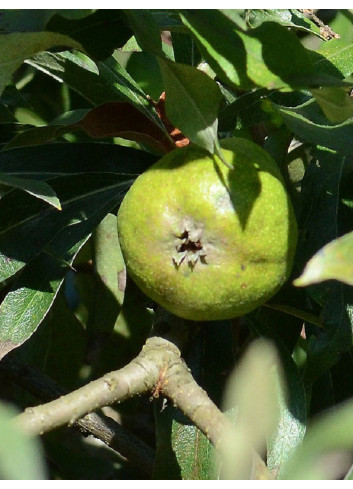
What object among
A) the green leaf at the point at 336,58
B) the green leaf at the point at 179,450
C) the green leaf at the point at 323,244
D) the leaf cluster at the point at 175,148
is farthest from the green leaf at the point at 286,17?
the green leaf at the point at 179,450

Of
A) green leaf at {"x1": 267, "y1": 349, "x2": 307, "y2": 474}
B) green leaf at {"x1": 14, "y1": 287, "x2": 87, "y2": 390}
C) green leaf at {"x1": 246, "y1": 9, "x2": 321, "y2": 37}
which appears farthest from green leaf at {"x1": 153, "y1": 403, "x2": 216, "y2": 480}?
green leaf at {"x1": 246, "y1": 9, "x2": 321, "y2": 37}

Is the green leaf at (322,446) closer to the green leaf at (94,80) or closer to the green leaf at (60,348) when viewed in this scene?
the green leaf at (94,80)

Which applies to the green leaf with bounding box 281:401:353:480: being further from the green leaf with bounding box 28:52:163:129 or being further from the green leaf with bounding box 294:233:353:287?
the green leaf with bounding box 28:52:163:129

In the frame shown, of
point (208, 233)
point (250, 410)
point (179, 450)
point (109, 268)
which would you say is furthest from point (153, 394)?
point (109, 268)

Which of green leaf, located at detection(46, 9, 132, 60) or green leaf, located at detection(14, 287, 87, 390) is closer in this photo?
green leaf, located at detection(46, 9, 132, 60)

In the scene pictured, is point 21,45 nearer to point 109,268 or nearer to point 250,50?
point 250,50
